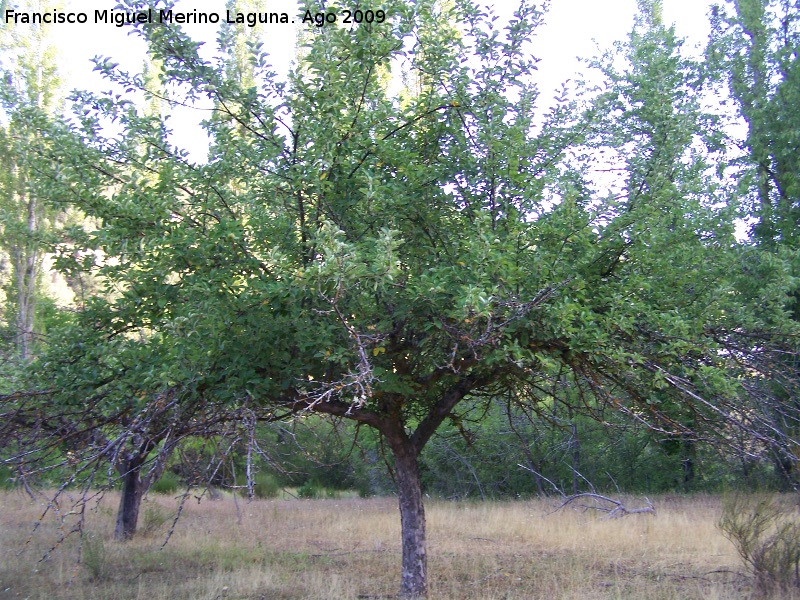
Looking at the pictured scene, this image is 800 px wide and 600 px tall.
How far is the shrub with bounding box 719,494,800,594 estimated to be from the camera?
7180 mm

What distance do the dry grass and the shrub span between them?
1.05 ft

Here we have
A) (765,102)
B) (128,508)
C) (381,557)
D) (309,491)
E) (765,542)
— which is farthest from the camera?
(309,491)

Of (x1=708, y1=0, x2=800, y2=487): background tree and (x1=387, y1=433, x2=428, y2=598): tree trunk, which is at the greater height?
(x1=708, y1=0, x2=800, y2=487): background tree

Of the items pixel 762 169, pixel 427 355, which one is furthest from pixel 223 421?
pixel 762 169

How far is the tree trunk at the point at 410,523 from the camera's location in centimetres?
743

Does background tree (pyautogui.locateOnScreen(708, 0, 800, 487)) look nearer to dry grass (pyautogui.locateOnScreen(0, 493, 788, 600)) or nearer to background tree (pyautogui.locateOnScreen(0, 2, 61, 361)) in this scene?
dry grass (pyautogui.locateOnScreen(0, 493, 788, 600))

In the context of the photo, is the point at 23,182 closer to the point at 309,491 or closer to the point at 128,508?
the point at 128,508

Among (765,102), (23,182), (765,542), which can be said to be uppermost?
(765,102)

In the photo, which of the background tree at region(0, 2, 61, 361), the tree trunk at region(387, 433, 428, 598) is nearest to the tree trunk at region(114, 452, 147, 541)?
the background tree at region(0, 2, 61, 361)

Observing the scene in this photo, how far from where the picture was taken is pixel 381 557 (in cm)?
1077

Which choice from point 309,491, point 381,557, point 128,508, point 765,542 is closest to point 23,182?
point 128,508

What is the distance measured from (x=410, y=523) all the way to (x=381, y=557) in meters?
3.58

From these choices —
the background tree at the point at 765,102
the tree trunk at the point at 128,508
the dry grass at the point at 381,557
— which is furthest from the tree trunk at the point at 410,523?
the background tree at the point at 765,102

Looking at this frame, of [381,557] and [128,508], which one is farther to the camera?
[128,508]
